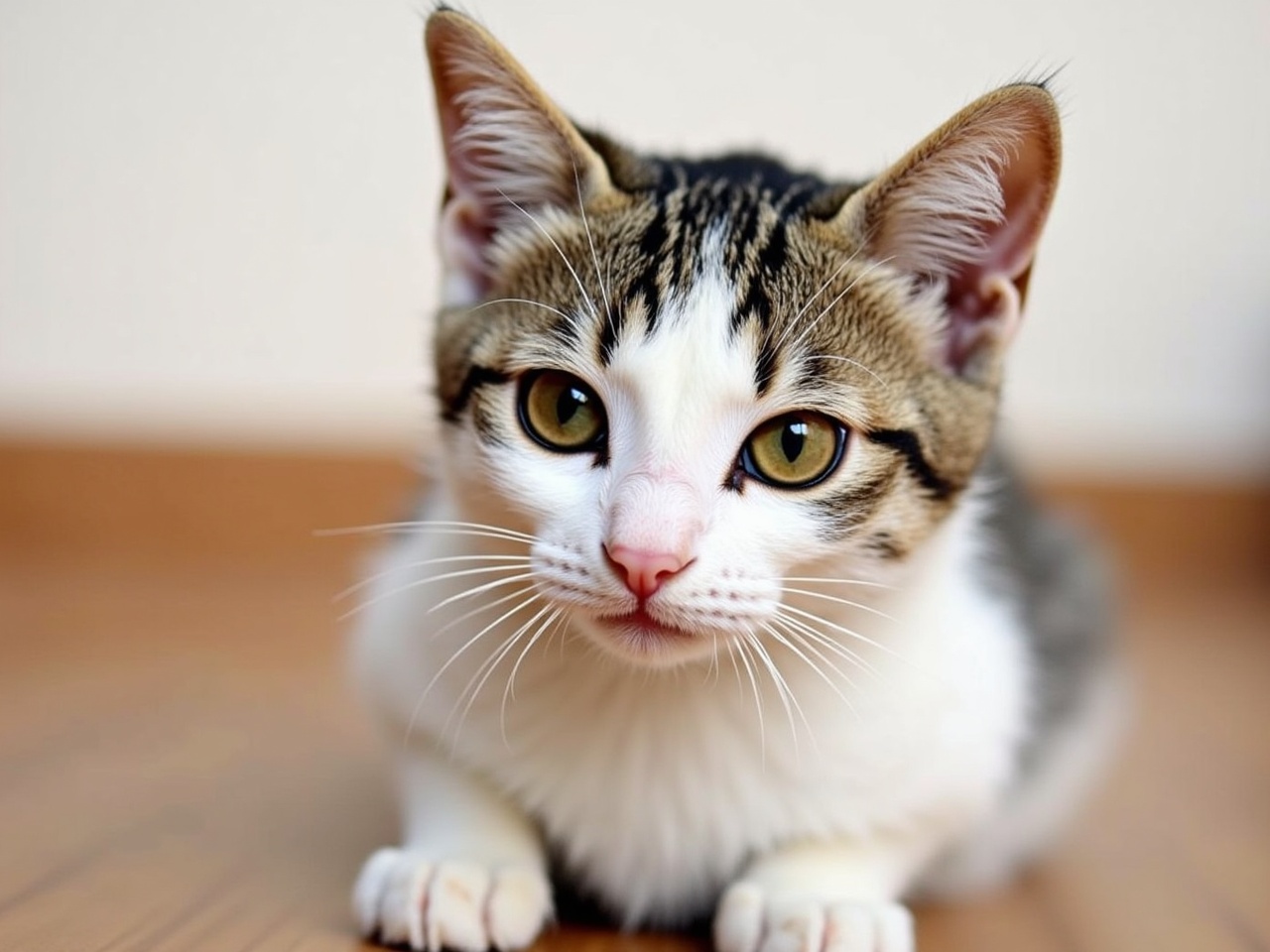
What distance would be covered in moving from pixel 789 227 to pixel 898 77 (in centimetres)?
99

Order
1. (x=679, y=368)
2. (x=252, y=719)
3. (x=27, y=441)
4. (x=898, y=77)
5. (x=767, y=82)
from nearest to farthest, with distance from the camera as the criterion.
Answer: (x=679, y=368), (x=252, y=719), (x=898, y=77), (x=767, y=82), (x=27, y=441)

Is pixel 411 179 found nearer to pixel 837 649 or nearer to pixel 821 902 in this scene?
pixel 837 649

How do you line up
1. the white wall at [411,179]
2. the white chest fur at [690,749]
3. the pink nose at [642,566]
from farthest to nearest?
the white wall at [411,179]
the white chest fur at [690,749]
the pink nose at [642,566]

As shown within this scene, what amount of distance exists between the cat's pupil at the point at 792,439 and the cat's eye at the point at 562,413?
0.14 meters

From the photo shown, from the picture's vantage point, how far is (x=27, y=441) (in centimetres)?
278

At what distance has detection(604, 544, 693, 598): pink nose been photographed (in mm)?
920

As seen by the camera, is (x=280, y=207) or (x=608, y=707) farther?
(x=280, y=207)

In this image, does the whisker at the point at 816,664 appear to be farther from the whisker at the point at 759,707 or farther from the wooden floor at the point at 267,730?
A: the wooden floor at the point at 267,730

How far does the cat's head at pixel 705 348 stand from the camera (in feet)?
3.20

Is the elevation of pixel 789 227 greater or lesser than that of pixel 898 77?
lesser

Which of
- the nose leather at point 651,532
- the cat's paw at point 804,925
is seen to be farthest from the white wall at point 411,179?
the cat's paw at point 804,925

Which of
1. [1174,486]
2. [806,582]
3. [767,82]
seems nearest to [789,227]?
[806,582]

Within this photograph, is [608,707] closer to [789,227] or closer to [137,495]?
[789,227]

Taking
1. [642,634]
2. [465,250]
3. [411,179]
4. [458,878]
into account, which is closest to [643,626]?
[642,634]
